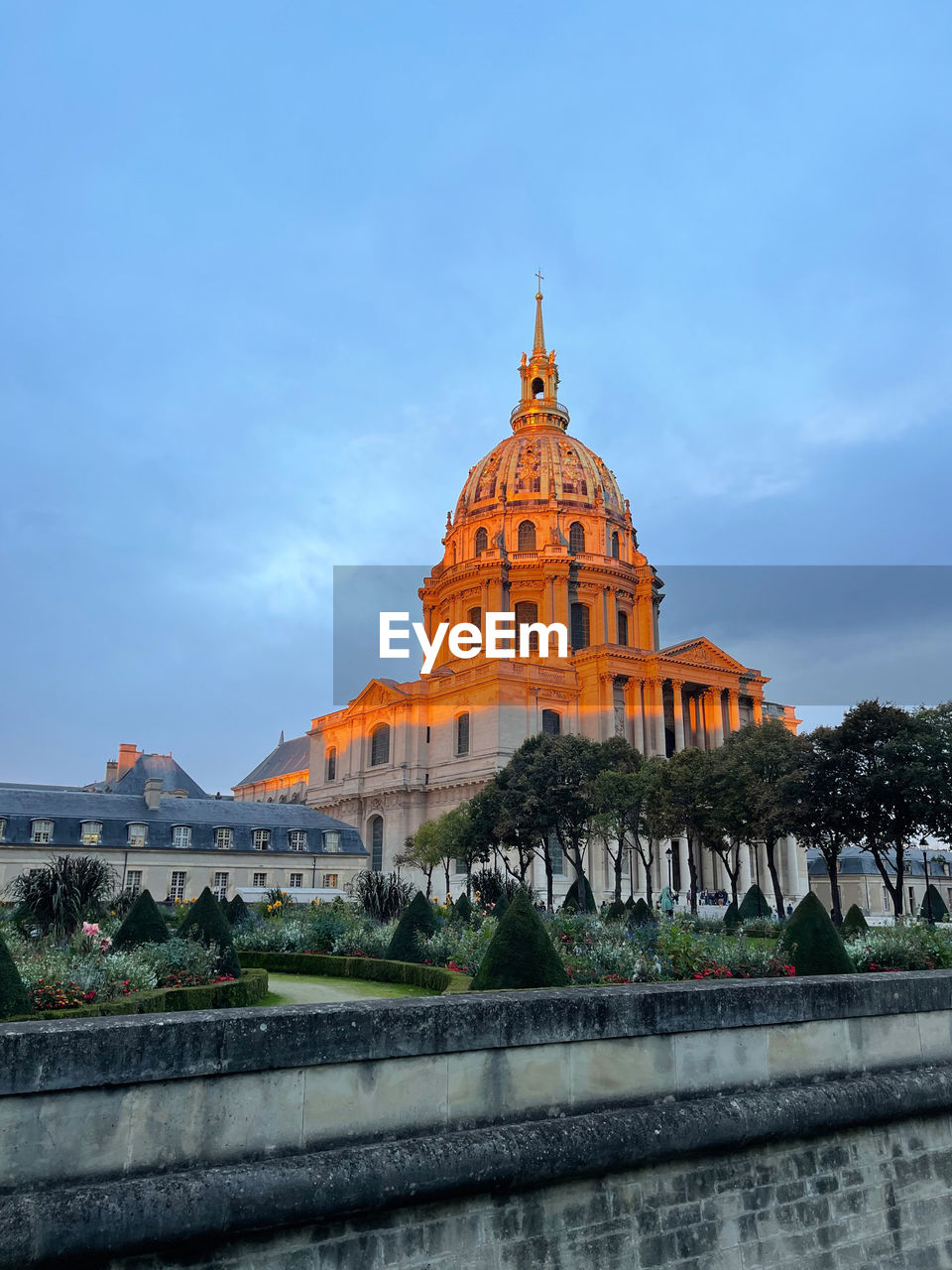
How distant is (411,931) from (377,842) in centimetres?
5269

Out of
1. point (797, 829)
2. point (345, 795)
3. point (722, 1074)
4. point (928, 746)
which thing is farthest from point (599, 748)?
point (722, 1074)

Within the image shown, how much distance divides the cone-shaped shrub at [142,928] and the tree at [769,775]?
24.5 meters

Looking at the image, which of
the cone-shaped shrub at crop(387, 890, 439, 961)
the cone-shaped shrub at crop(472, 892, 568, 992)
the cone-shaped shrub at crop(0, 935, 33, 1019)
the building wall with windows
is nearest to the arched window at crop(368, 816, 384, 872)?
the building wall with windows

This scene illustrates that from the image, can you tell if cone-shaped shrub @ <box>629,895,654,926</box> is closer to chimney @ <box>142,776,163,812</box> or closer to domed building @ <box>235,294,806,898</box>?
chimney @ <box>142,776,163,812</box>

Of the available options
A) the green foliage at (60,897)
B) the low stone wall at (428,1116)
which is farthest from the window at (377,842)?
the low stone wall at (428,1116)

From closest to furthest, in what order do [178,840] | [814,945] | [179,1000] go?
1. [814,945]
2. [179,1000]
3. [178,840]

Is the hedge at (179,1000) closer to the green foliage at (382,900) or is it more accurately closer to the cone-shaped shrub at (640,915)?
the cone-shaped shrub at (640,915)

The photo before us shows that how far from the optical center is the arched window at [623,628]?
78.5 meters

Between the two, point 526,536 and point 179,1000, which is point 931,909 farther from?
point 526,536

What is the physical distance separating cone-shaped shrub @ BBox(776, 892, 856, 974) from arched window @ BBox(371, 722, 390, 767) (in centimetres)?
6157

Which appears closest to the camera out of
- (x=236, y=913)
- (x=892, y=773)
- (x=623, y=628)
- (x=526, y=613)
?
(x=236, y=913)

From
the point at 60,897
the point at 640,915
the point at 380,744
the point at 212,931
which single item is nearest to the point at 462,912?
the point at 640,915

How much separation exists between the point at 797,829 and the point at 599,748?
13.3 m

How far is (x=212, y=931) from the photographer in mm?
16875
